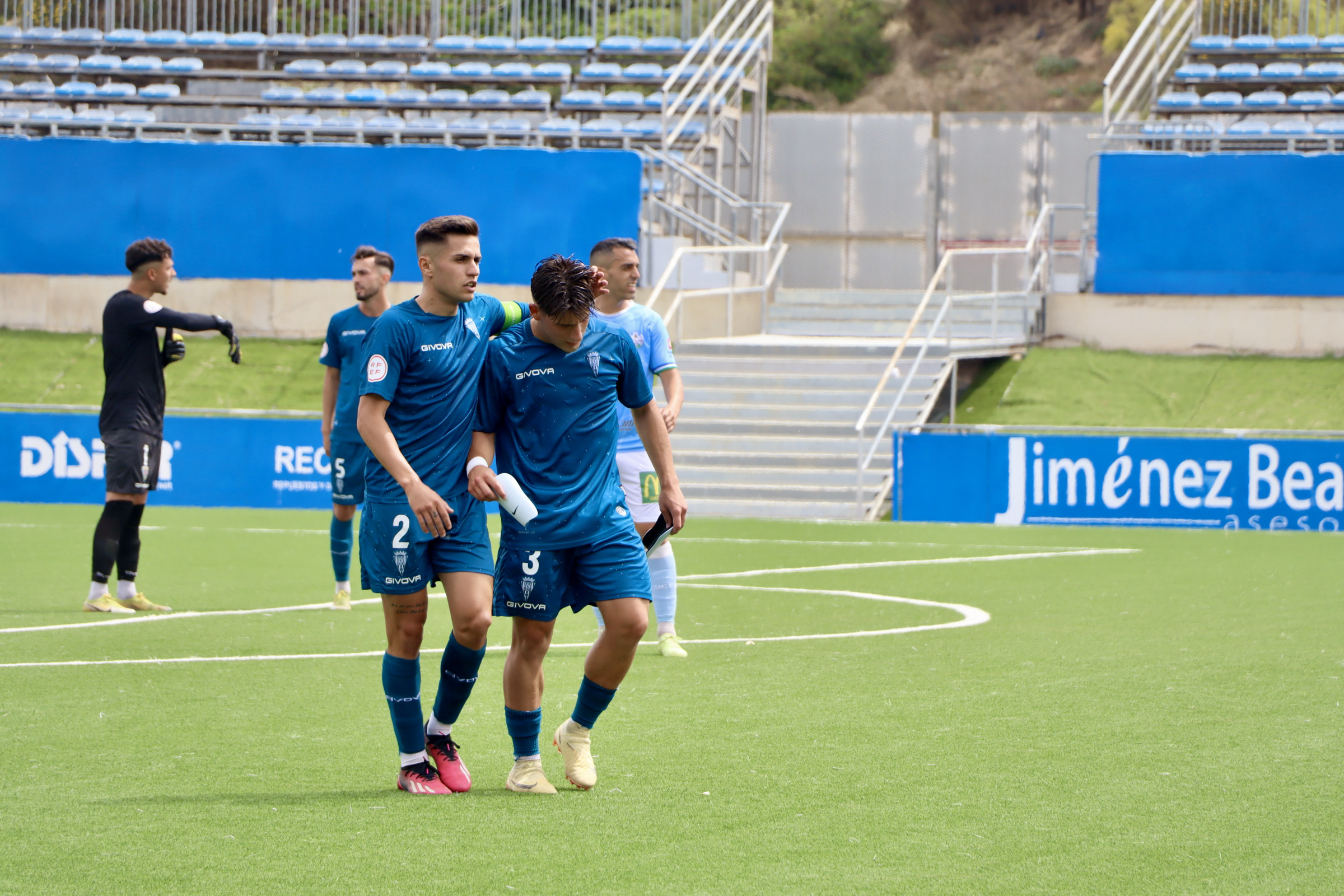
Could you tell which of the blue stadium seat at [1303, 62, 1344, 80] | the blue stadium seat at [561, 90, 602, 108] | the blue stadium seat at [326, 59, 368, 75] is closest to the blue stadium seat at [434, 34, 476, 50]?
the blue stadium seat at [326, 59, 368, 75]

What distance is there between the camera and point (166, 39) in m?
30.0

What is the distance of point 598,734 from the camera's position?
250 inches

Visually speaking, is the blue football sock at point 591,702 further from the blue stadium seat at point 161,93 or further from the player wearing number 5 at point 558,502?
the blue stadium seat at point 161,93

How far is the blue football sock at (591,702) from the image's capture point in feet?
18.1

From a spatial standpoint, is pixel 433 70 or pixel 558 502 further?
pixel 433 70

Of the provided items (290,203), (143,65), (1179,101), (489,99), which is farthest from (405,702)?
(143,65)

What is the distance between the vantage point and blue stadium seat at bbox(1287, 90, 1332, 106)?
2452cm

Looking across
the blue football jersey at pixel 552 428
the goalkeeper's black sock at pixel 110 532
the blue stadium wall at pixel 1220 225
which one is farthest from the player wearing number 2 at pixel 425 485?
the blue stadium wall at pixel 1220 225

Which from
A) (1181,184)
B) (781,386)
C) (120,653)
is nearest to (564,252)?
(781,386)

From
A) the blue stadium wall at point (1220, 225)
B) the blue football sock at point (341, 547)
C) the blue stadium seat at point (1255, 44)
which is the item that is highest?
the blue stadium seat at point (1255, 44)

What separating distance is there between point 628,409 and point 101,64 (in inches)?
953

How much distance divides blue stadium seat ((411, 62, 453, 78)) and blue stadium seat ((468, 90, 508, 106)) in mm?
881

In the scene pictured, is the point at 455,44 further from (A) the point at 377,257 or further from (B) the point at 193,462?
(A) the point at 377,257

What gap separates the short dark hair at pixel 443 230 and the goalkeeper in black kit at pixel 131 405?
4.55 meters
